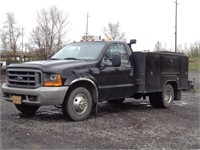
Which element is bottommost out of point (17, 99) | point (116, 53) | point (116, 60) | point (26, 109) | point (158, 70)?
point (26, 109)

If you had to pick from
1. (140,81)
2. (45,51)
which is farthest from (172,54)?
(45,51)

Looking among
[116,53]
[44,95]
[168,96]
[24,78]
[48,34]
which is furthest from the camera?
[48,34]

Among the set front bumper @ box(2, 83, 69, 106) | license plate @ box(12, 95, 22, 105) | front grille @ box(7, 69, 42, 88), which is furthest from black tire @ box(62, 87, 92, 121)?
license plate @ box(12, 95, 22, 105)

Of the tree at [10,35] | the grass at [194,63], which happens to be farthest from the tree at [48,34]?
the grass at [194,63]

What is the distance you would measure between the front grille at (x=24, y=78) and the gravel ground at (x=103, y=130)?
0.79 metres

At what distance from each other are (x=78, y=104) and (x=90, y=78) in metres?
0.67

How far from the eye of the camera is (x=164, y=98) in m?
10.3

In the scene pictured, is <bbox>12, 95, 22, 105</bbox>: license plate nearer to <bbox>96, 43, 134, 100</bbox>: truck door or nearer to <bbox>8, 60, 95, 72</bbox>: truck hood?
<bbox>8, 60, 95, 72</bbox>: truck hood

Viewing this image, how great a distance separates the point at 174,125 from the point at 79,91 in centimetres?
224

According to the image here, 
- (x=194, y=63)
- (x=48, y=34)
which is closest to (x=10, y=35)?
(x=48, y=34)

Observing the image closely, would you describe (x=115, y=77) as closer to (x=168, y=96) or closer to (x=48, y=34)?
(x=168, y=96)

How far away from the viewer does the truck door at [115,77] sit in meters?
8.21

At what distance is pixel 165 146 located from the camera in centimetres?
566

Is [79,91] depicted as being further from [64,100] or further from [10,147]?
[10,147]
